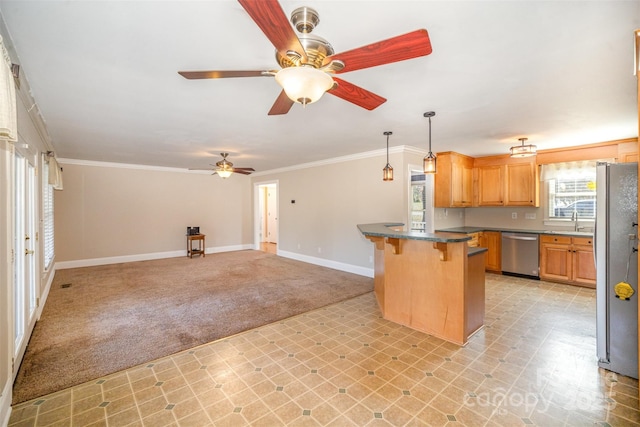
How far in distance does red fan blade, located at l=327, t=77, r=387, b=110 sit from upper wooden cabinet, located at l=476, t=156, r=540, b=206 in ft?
15.6

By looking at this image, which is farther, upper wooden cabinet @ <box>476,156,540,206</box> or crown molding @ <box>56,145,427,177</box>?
upper wooden cabinet @ <box>476,156,540,206</box>

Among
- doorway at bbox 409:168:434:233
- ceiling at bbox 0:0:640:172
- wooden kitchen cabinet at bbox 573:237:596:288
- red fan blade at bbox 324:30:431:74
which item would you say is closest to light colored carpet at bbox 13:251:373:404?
doorway at bbox 409:168:434:233

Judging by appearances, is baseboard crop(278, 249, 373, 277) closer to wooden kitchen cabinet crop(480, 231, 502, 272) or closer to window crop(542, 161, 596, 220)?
wooden kitchen cabinet crop(480, 231, 502, 272)

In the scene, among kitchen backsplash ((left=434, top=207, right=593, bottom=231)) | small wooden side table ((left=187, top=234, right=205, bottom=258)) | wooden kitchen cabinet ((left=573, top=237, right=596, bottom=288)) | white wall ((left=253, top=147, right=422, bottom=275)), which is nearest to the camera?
wooden kitchen cabinet ((left=573, top=237, right=596, bottom=288))

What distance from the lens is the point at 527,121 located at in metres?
3.52

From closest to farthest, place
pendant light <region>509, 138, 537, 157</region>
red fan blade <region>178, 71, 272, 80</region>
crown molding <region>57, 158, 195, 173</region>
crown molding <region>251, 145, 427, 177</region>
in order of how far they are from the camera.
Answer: red fan blade <region>178, 71, 272, 80</region> < pendant light <region>509, 138, 537, 157</region> < crown molding <region>251, 145, 427, 177</region> < crown molding <region>57, 158, 195, 173</region>

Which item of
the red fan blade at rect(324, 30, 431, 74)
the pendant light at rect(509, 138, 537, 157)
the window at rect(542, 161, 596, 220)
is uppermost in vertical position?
the pendant light at rect(509, 138, 537, 157)

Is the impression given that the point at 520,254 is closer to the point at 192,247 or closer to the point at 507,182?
the point at 507,182

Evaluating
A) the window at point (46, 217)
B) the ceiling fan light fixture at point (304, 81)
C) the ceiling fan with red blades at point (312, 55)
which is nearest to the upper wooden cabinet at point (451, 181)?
the ceiling fan with red blades at point (312, 55)

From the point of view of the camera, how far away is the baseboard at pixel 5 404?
1.79 metres

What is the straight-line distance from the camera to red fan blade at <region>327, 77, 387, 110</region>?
1821mm

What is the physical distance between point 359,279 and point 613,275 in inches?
135

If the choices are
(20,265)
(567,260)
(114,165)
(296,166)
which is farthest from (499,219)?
(114,165)

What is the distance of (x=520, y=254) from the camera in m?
5.31
